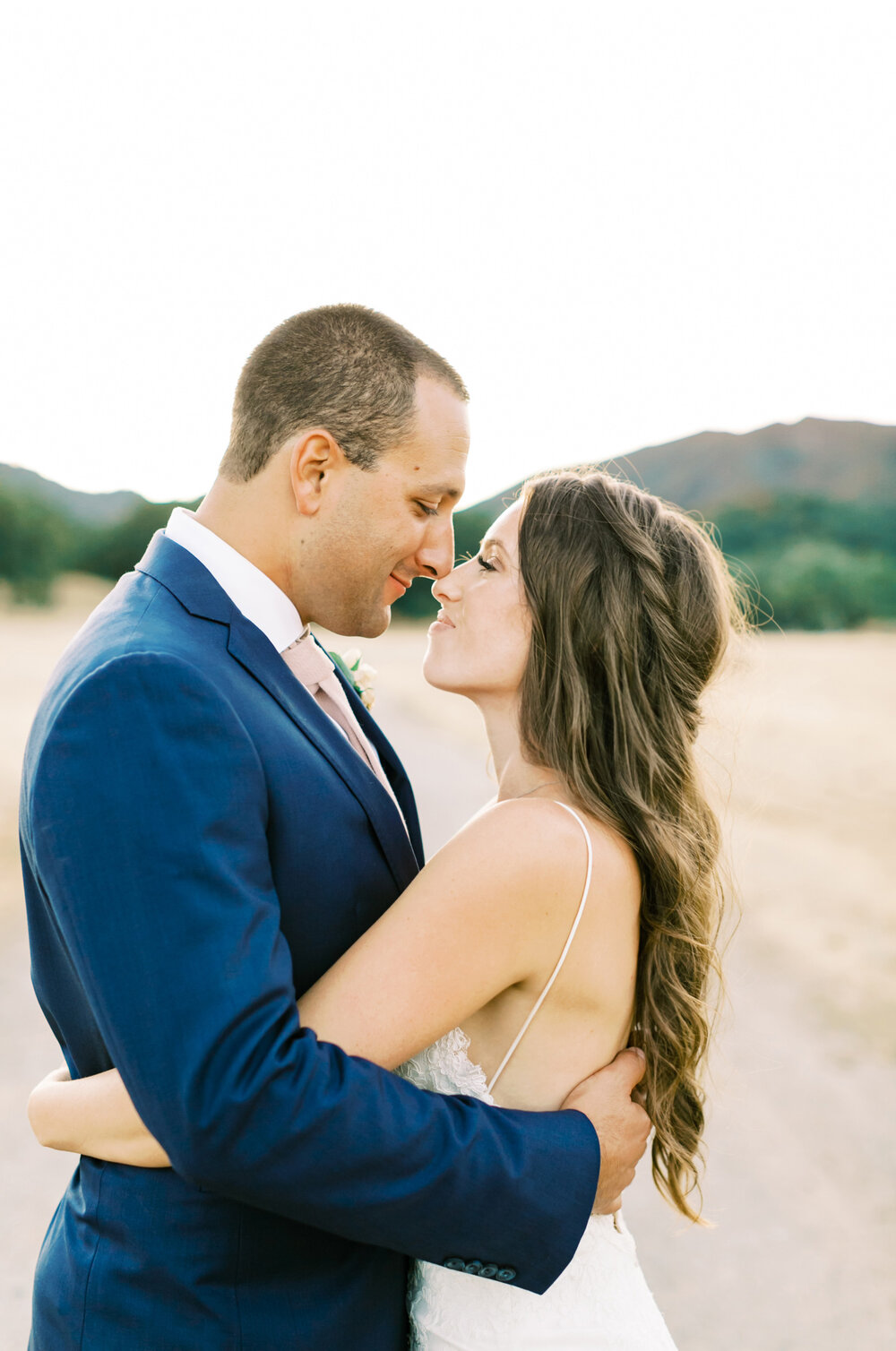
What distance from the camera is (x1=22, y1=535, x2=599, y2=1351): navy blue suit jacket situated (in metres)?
1.56

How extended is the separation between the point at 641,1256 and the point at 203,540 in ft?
11.6

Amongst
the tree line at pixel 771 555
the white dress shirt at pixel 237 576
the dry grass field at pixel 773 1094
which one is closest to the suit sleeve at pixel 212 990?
the white dress shirt at pixel 237 576

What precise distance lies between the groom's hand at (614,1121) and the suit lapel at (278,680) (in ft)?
1.87

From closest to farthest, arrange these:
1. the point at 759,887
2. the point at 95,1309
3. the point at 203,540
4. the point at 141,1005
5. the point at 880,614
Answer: the point at 141,1005
the point at 95,1309
the point at 203,540
the point at 759,887
the point at 880,614

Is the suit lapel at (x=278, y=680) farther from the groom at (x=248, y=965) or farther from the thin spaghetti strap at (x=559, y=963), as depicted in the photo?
the thin spaghetti strap at (x=559, y=963)

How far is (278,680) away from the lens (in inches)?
81.2

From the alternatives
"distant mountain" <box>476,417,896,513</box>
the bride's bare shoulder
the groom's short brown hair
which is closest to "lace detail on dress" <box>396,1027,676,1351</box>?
the bride's bare shoulder

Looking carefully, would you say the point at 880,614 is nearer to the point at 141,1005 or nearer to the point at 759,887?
the point at 759,887

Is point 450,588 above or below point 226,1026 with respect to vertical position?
above

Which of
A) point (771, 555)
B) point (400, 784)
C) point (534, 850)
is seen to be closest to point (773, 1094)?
point (400, 784)

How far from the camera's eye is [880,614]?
49.0m

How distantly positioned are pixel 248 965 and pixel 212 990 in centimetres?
7

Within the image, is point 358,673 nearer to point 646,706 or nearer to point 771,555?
point 646,706

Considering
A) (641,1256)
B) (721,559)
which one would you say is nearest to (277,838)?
(721,559)
